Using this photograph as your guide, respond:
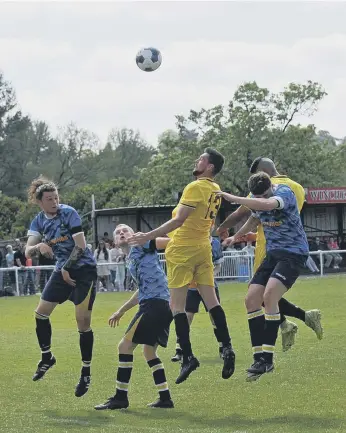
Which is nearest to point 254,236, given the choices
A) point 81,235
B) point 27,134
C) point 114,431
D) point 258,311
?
point 258,311

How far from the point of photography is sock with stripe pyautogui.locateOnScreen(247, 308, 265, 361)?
10609mm

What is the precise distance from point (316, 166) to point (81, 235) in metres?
45.4

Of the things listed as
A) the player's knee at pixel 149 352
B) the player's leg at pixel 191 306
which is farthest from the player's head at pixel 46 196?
the player's leg at pixel 191 306

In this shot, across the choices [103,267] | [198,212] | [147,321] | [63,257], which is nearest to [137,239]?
[147,321]

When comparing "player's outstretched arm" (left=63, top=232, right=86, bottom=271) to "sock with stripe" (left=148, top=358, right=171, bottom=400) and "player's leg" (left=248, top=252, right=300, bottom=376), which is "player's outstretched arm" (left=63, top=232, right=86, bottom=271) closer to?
"sock with stripe" (left=148, top=358, right=171, bottom=400)

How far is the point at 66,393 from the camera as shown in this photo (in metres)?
10.8

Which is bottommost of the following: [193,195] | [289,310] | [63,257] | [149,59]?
[289,310]

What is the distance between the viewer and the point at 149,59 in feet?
60.1

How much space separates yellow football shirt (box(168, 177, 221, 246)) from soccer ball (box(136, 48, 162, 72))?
26.4 feet

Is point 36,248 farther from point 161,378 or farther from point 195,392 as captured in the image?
point 195,392

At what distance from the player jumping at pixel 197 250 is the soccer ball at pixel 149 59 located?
792 cm

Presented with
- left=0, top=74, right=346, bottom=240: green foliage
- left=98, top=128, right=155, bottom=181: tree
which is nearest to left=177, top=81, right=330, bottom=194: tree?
left=0, top=74, right=346, bottom=240: green foliage

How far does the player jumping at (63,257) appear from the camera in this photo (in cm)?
1086

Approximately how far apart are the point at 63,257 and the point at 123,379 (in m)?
2.01
